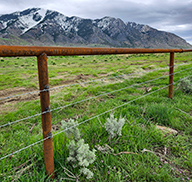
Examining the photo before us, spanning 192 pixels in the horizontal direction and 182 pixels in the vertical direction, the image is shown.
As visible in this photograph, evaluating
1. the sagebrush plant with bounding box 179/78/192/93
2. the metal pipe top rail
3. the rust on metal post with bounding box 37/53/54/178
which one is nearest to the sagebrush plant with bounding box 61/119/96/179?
the rust on metal post with bounding box 37/53/54/178

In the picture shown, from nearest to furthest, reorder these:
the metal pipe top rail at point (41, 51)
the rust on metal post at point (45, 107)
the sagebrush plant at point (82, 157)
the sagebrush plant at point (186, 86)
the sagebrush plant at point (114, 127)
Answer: the metal pipe top rail at point (41, 51), the rust on metal post at point (45, 107), the sagebrush plant at point (82, 157), the sagebrush plant at point (114, 127), the sagebrush plant at point (186, 86)

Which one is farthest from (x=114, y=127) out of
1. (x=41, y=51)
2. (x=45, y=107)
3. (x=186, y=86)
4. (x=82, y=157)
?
(x=186, y=86)

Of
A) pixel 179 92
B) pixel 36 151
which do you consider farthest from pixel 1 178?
pixel 179 92

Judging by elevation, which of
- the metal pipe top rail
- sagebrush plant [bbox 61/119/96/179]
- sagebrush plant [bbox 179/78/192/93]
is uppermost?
the metal pipe top rail

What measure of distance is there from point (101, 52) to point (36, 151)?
1.48 m

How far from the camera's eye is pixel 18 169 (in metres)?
1.77

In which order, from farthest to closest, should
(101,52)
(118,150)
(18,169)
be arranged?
1. (118,150)
2. (101,52)
3. (18,169)

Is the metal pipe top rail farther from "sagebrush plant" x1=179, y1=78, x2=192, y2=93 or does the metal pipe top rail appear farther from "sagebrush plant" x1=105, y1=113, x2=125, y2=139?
"sagebrush plant" x1=179, y1=78, x2=192, y2=93

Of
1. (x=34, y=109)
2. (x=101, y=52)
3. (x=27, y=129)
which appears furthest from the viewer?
(x=34, y=109)

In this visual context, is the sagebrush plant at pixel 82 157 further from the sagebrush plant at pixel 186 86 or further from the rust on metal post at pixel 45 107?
the sagebrush plant at pixel 186 86

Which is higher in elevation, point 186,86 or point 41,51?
point 41,51

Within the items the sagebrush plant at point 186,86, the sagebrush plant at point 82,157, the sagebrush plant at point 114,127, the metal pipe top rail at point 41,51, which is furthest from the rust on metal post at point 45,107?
the sagebrush plant at point 186,86

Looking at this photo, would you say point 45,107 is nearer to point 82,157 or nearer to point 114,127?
point 82,157

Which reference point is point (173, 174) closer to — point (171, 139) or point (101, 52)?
point (171, 139)
